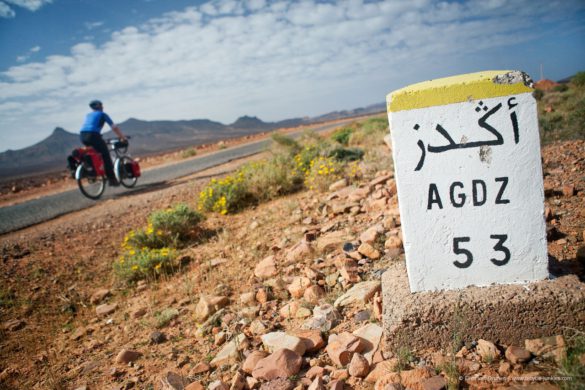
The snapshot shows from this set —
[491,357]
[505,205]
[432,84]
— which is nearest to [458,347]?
[491,357]

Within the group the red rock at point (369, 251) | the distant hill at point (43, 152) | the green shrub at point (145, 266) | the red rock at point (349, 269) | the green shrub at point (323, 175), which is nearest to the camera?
the red rock at point (349, 269)

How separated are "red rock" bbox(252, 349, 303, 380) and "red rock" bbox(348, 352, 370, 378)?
296mm

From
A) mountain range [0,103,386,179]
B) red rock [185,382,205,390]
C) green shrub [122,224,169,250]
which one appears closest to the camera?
red rock [185,382,205,390]

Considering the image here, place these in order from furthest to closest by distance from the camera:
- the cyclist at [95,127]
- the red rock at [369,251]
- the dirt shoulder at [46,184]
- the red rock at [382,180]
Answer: the dirt shoulder at [46,184] < the cyclist at [95,127] < the red rock at [382,180] < the red rock at [369,251]

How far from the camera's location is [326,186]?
203 inches

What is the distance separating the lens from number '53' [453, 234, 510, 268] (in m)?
1.74

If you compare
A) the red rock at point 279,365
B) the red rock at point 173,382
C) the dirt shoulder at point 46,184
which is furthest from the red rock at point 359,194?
the dirt shoulder at point 46,184

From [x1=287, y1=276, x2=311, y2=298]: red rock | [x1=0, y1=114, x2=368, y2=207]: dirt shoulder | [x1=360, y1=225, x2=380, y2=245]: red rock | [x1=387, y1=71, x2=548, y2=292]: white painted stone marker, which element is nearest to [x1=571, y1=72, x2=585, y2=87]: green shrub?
[x1=0, y1=114, x2=368, y2=207]: dirt shoulder

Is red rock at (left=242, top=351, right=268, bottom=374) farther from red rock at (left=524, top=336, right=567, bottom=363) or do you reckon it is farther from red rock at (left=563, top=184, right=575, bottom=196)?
red rock at (left=563, top=184, right=575, bottom=196)

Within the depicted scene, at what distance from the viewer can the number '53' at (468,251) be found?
1735mm

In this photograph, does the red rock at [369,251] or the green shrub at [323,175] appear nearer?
the red rock at [369,251]

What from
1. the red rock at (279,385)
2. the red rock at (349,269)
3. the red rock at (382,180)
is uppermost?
the red rock at (382,180)

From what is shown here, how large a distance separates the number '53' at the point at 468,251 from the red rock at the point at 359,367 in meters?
0.73

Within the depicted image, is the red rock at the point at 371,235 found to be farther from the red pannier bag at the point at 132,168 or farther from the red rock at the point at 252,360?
the red pannier bag at the point at 132,168
